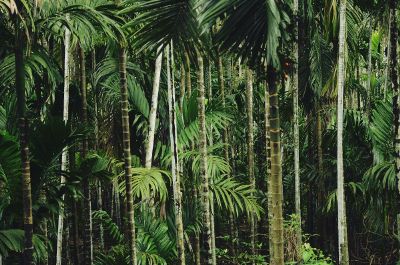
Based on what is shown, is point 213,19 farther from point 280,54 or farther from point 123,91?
point 123,91

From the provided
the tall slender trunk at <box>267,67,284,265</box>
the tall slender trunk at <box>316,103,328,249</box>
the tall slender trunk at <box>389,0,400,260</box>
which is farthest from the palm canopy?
the tall slender trunk at <box>316,103,328,249</box>

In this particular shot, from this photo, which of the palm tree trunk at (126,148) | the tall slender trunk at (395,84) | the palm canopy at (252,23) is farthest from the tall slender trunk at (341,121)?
the palm canopy at (252,23)

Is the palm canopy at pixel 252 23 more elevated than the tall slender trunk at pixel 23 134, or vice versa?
the palm canopy at pixel 252 23

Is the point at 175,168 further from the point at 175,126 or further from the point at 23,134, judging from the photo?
the point at 23,134

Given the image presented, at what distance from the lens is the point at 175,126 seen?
6562 millimetres

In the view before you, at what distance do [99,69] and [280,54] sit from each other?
4797 mm

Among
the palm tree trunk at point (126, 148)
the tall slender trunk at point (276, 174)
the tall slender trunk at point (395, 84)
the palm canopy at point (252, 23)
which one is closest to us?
the palm canopy at point (252, 23)

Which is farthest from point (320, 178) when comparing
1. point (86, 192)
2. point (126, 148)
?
point (126, 148)

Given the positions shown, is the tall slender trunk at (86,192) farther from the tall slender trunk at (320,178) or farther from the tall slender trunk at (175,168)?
the tall slender trunk at (320,178)

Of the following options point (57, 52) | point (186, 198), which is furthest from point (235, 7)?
point (57, 52)

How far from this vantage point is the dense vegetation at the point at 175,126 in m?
4.23

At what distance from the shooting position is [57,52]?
30.3 feet

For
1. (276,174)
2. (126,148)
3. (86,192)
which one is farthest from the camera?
(86,192)

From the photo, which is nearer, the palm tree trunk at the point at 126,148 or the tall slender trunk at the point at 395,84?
the palm tree trunk at the point at 126,148
